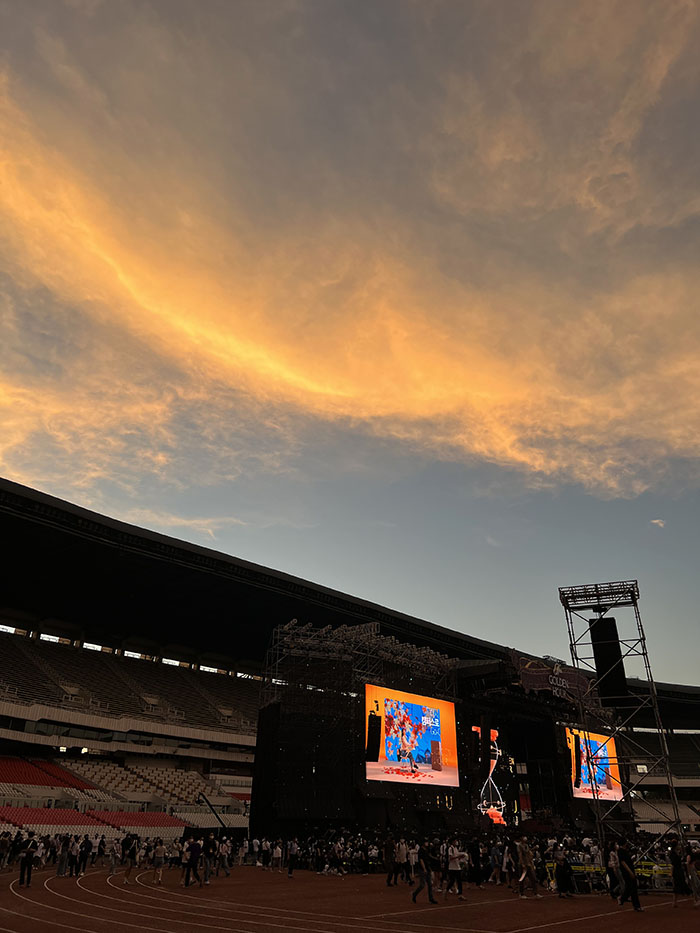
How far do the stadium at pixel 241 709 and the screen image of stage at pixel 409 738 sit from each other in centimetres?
11

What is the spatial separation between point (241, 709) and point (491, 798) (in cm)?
2381

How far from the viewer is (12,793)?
35562 millimetres

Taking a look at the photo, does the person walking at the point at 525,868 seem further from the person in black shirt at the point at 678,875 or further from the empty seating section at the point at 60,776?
the empty seating section at the point at 60,776

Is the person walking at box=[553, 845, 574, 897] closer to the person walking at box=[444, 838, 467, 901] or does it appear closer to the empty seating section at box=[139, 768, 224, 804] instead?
the person walking at box=[444, 838, 467, 901]

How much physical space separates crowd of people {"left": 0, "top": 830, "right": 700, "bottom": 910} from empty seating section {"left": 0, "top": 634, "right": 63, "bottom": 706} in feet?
43.4

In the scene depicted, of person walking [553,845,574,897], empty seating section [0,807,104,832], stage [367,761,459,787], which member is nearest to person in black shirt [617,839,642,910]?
person walking [553,845,574,897]

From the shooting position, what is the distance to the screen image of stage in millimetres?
33281

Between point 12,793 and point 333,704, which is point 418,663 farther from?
point 12,793

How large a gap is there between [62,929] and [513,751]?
4772 centimetres

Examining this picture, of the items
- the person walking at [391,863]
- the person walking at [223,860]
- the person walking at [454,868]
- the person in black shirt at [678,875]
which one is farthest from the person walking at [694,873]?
the person walking at [223,860]

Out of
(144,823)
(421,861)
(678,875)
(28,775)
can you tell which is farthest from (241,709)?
(678,875)

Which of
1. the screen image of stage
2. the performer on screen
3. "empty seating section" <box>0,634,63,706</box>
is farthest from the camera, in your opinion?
"empty seating section" <box>0,634,63,706</box>

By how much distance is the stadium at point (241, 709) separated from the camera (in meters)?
33.1

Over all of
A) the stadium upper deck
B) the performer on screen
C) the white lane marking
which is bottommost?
the white lane marking
